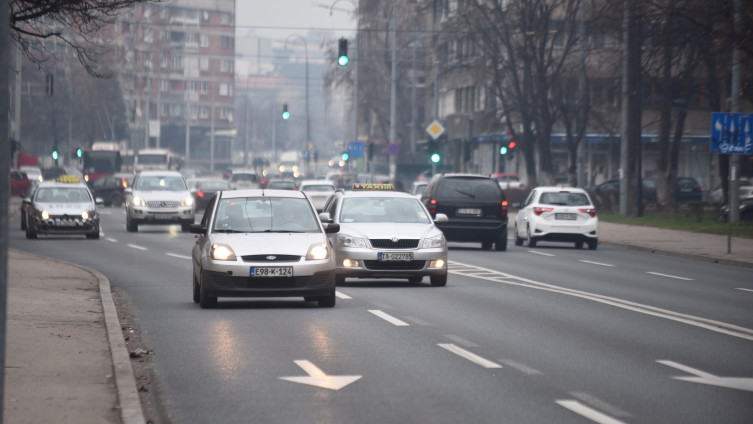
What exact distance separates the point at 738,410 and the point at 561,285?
39.9ft

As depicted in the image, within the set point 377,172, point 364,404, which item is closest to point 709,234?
point 364,404

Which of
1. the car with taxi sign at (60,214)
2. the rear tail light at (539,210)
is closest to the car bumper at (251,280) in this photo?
the rear tail light at (539,210)

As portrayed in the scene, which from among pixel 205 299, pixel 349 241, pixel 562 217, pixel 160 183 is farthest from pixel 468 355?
pixel 160 183

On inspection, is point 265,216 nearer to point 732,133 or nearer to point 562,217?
point 732,133

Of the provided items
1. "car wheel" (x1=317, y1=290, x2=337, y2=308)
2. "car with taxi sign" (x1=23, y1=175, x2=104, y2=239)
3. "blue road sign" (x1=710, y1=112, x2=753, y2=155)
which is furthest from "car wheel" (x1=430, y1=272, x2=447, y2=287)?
"car with taxi sign" (x1=23, y1=175, x2=104, y2=239)

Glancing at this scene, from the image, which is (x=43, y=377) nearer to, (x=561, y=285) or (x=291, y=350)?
(x=291, y=350)

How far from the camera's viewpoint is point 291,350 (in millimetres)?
12289

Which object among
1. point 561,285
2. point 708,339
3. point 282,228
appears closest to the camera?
point 708,339

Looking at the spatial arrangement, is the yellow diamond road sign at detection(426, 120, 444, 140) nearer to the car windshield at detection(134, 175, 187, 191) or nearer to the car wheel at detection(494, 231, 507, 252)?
the car windshield at detection(134, 175, 187, 191)

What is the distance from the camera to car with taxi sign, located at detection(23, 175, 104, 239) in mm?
35250

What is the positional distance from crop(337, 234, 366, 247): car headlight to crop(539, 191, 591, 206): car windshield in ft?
47.9

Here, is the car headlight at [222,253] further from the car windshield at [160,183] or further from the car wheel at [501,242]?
the car windshield at [160,183]

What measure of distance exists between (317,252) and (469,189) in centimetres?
1566

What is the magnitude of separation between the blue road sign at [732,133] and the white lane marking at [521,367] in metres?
19.5
